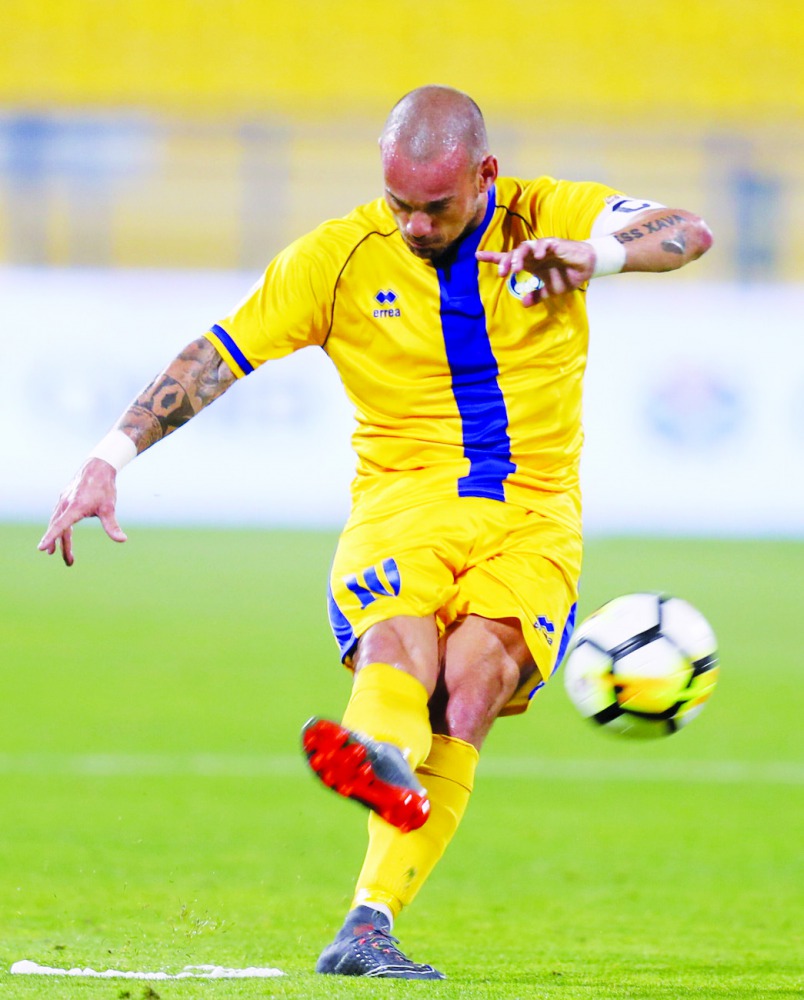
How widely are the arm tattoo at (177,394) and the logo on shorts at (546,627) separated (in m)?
1.03

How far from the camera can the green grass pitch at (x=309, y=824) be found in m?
4.32

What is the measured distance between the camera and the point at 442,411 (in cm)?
445

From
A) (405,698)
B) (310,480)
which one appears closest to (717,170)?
(310,480)

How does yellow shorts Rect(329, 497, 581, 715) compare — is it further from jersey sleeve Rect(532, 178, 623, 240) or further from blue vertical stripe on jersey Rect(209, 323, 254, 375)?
jersey sleeve Rect(532, 178, 623, 240)

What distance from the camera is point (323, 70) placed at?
61.8ft

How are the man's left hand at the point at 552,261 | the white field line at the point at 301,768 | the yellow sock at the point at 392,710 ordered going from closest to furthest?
1. the yellow sock at the point at 392,710
2. the man's left hand at the point at 552,261
3. the white field line at the point at 301,768

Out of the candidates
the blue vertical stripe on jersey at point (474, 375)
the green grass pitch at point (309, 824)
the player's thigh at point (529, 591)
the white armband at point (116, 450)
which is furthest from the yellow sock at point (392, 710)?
the white armband at point (116, 450)

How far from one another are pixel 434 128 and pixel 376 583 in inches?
45.4

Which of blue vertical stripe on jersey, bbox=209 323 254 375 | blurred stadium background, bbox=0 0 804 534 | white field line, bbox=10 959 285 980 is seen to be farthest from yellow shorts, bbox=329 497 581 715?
blurred stadium background, bbox=0 0 804 534

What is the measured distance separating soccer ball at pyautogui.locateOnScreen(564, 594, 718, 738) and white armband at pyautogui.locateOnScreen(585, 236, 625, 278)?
983 millimetres

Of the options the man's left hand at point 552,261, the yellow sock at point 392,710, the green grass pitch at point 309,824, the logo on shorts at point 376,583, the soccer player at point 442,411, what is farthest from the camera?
the green grass pitch at point 309,824

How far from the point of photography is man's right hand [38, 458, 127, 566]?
155 inches

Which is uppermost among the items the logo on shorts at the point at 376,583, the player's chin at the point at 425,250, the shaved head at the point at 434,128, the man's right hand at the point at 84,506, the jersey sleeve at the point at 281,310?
the shaved head at the point at 434,128

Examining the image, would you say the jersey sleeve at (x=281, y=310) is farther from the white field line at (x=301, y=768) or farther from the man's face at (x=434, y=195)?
the white field line at (x=301, y=768)
